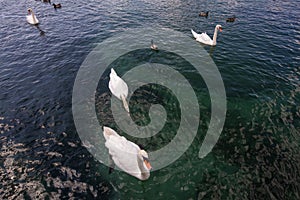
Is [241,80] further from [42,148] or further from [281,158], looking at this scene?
[42,148]

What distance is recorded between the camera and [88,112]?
1484cm

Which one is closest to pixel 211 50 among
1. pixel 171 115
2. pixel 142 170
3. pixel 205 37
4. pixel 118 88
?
pixel 205 37

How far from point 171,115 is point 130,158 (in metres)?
5.39

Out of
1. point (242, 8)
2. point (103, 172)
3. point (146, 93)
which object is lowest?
point (103, 172)

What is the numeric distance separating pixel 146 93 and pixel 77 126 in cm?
586

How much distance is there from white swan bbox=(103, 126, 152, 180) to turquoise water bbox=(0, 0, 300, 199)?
2.82ft

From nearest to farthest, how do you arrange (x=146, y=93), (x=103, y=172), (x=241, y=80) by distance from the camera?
(x=103, y=172) < (x=146, y=93) < (x=241, y=80)

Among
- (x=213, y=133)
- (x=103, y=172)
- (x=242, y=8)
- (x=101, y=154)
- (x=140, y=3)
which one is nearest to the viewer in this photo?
(x=103, y=172)

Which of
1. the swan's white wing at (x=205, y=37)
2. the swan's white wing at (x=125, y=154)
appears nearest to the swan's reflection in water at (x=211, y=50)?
the swan's white wing at (x=205, y=37)

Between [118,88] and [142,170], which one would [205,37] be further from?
[142,170]

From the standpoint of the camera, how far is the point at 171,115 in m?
14.4

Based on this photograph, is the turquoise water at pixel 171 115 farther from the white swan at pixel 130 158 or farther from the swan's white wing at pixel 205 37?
the swan's white wing at pixel 205 37

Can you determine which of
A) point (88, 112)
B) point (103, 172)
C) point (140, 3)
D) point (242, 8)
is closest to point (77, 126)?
point (88, 112)

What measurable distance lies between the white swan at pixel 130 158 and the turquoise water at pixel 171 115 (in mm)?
860
